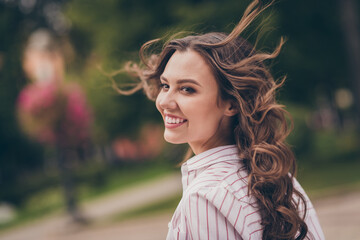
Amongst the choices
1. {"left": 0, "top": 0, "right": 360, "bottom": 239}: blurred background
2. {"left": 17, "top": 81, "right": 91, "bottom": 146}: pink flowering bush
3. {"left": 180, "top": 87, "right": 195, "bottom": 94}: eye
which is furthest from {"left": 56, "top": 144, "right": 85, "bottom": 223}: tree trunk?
{"left": 180, "top": 87, "right": 195, "bottom": 94}: eye

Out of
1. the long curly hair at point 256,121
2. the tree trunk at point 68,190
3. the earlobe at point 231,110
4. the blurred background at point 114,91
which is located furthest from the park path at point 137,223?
the earlobe at point 231,110

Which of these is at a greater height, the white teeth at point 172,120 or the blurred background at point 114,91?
the blurred background at point 114,91

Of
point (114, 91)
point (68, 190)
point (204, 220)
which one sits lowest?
point (204, 220)

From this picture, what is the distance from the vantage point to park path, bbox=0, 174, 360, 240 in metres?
6.92

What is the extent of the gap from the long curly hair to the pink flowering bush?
32.8 feet

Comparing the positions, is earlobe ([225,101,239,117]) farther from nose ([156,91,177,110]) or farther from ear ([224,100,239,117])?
nose ([156,91,177,110])

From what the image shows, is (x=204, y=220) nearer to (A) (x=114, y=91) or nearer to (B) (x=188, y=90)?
(B) (x=188, y=90)

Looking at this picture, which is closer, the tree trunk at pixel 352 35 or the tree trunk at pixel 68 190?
the tree trunk at pixel 68 190

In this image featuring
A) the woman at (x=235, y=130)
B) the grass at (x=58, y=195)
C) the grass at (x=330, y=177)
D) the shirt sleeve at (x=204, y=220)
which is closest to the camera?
the shirt sleeve at (x=204, y=220)

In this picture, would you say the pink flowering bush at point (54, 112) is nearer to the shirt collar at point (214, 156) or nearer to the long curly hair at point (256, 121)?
the long curly hair at point (256, 121)

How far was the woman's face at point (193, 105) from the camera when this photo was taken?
173 cm

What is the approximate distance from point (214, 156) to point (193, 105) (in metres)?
0.23

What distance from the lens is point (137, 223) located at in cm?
1033

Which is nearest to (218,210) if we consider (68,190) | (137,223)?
(137,223)
